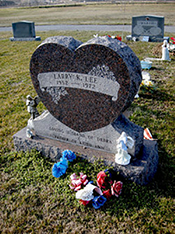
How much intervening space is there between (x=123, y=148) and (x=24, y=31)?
1345 cm

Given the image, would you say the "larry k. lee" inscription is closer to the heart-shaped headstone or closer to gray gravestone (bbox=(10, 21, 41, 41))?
the heart-shaped headstone

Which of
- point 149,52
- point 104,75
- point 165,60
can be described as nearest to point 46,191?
point 104,75

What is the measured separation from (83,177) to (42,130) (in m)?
1.19

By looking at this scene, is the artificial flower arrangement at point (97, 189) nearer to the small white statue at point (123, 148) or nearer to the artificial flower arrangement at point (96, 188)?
the artificial flower arrangement at point (96, 188)

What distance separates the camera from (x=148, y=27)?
1254 cm

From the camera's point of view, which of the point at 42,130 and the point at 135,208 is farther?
the point at 42,130

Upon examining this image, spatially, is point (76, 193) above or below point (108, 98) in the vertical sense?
below

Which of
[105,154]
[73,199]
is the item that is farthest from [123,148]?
[73,199]

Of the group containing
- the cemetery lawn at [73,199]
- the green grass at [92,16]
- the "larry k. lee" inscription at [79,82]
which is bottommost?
the cemetery lawn at [73,199]

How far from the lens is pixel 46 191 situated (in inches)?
138

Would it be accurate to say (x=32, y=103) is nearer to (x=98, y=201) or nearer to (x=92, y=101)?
(x=92, y=101)

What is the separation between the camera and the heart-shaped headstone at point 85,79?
10.5 feet

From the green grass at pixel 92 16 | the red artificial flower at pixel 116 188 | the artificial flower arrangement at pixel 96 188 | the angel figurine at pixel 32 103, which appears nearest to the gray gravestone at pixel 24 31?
the green grass at pixel 92 16

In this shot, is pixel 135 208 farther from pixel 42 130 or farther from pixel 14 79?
pixel 14 79
